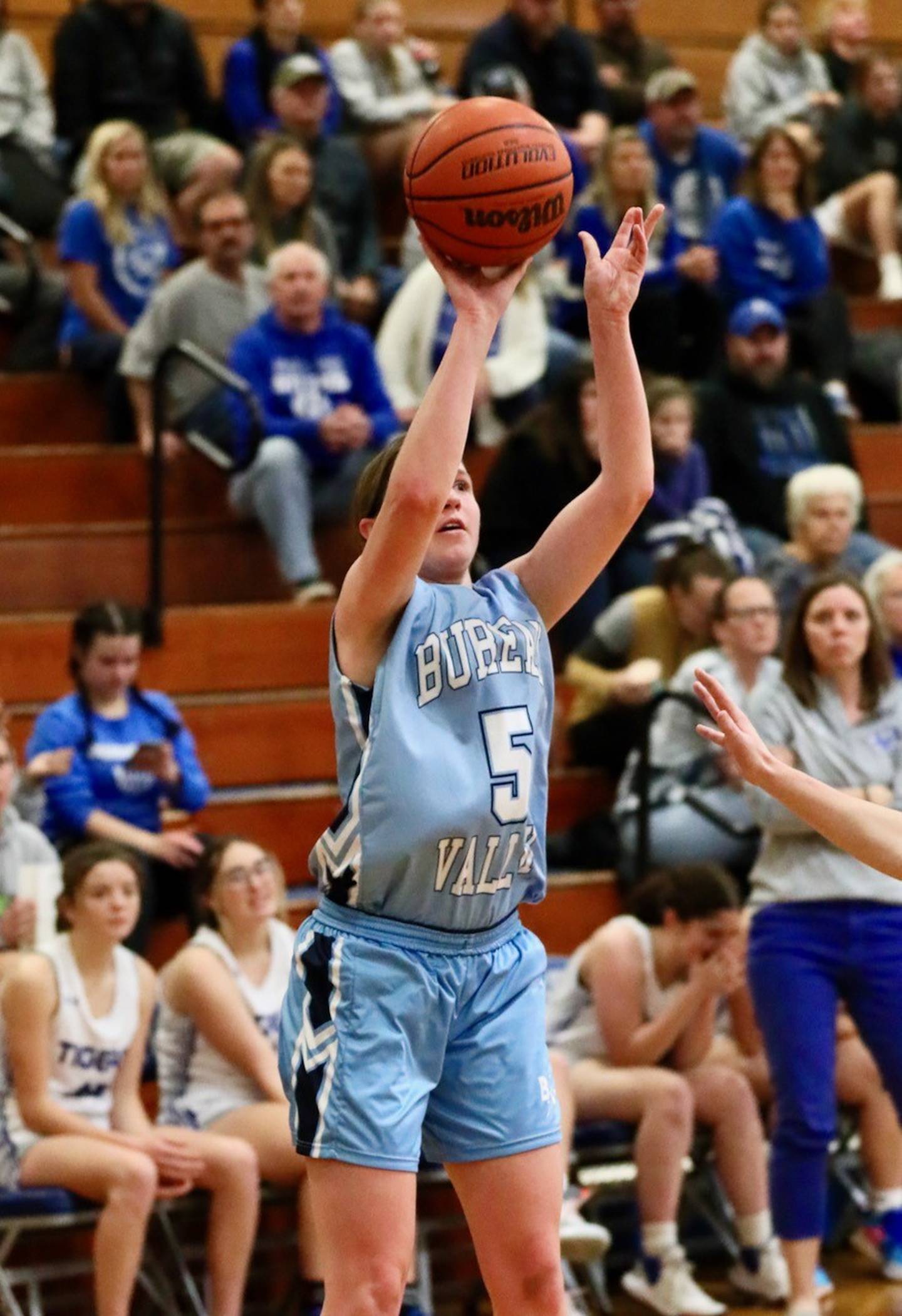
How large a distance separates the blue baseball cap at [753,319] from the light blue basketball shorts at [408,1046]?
4871mm

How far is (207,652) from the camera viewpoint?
21.2ft

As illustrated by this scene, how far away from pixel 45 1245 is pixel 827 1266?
6.56 ft

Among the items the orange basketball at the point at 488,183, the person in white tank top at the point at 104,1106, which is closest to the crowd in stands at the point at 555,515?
the person in white tank top at the point at 104,1106

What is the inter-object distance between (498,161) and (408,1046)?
121 cm

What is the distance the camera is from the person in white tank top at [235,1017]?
5.00 m

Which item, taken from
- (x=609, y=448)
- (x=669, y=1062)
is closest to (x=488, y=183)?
(x=609, y=448)

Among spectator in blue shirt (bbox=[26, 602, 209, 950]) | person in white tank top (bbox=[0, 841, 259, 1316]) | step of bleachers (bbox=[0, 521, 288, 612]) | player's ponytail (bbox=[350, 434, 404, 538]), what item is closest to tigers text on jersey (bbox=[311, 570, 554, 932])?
player's ponytail (bbox=[350, 434, 404, 538])

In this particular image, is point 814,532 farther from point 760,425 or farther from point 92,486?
point 92,486

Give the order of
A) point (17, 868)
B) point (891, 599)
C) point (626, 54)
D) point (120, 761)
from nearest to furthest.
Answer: point (17, 868)
point (120, 761)
point (891, 599)
point (626, 54)

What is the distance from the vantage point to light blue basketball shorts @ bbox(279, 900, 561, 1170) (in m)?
2.88

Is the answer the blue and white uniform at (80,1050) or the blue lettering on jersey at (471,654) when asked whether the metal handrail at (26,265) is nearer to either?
the blue and white uniform at (80,1050)

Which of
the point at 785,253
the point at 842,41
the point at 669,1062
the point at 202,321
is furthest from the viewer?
the point at 842,41

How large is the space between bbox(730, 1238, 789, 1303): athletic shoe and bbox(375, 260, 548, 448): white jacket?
3090mm

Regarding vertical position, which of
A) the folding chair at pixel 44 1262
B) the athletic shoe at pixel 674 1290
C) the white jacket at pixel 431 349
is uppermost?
the white jacket at pixel 431 349
